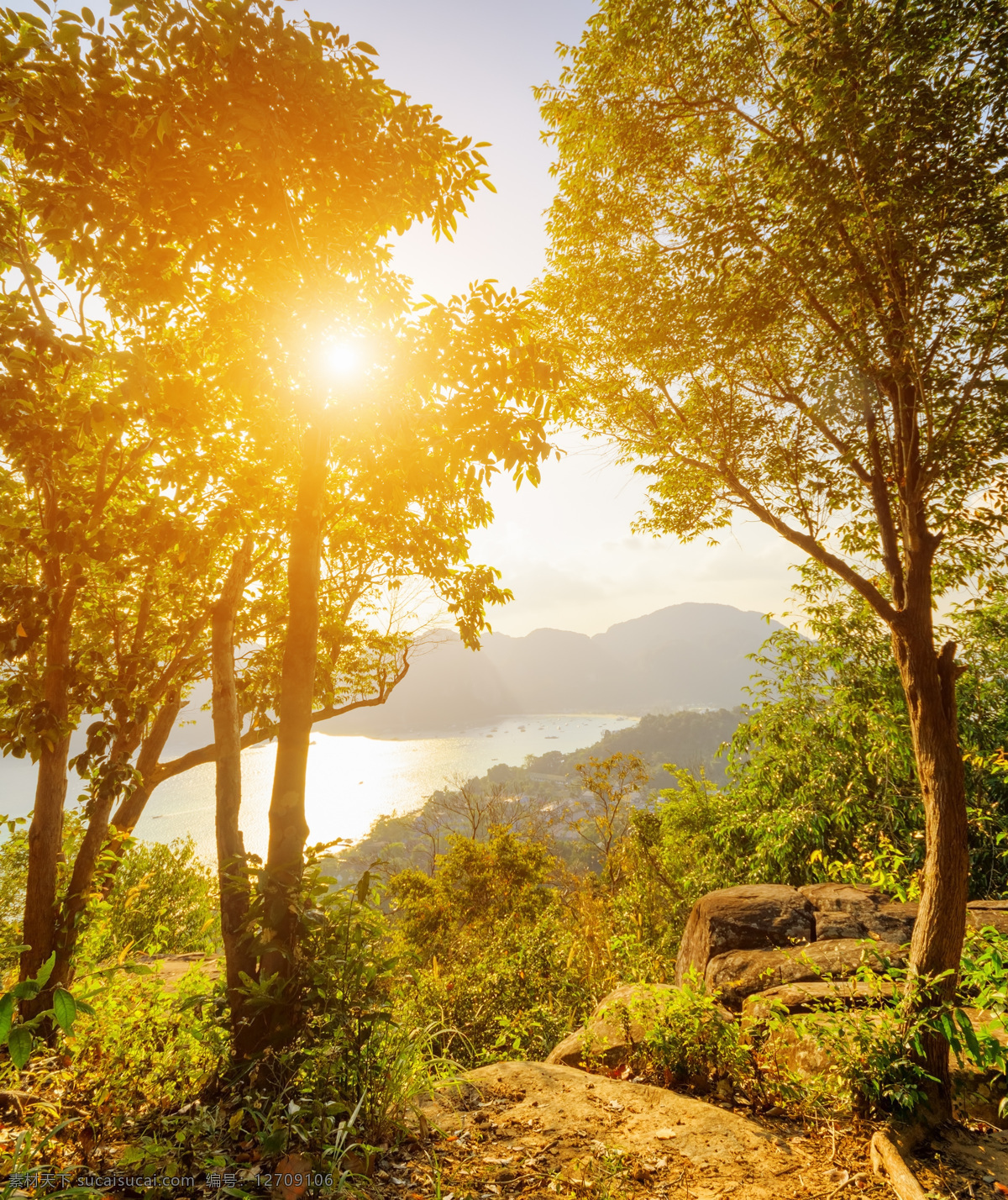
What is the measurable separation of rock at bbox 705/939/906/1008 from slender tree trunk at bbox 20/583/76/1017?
685cm

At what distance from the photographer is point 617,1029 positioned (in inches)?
200

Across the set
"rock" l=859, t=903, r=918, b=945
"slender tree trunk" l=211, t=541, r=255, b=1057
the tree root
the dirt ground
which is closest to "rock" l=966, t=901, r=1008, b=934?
"rock" l=859, t=903, r=918, b=945

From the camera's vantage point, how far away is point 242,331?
14.7 ft

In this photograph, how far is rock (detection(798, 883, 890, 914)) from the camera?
23.3ft

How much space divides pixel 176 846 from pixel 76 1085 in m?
30.5

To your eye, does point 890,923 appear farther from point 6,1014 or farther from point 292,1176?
point 6,1014

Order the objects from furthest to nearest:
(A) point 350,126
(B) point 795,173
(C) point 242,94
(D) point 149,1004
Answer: (D) point 149,1004 → (B) point 795,173 → (A) point 350,126 → (C) point 242,94

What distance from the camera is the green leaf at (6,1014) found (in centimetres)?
140

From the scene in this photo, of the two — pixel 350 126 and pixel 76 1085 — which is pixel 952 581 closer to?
pixel 350 126

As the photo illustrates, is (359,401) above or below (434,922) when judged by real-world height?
above

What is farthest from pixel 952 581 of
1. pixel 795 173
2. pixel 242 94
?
pixel 242 94

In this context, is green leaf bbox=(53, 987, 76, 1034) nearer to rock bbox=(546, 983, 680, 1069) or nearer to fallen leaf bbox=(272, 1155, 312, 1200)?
fallen leaf bbox=(272, 1155, 312, 1200)

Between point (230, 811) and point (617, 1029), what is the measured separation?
4308mm

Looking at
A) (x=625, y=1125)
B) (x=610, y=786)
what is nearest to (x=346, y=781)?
(x=610, y=786)
